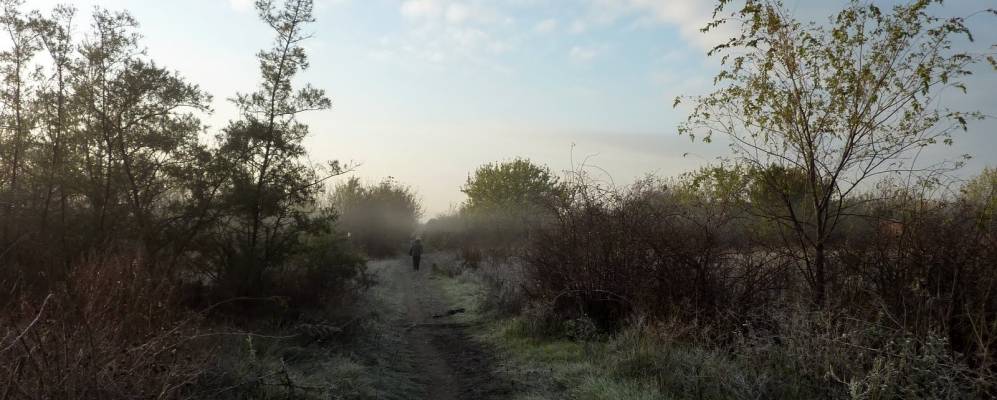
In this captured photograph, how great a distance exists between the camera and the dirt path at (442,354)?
7.69 m

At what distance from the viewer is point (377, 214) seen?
37750 millimetres

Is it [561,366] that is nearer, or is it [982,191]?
[982,191]

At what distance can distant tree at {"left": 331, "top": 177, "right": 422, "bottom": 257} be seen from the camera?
118 feet

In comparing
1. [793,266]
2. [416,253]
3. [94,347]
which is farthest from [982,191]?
[416,253]

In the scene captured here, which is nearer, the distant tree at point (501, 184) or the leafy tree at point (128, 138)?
the leafy tree at point (128, 138)

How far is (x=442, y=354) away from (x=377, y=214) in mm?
28567

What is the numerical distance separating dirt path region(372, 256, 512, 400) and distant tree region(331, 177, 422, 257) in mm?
18248

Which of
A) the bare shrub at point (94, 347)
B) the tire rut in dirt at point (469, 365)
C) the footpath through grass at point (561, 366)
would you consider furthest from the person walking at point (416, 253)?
the bare shrub at point (94, 347)

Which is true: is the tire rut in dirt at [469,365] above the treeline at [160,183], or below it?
below

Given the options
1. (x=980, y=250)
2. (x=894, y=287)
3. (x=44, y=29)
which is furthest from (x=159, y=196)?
(x=980, y=250)

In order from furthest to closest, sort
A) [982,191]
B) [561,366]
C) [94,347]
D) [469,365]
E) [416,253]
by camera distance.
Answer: [416,253] → [469,365] → [561,366] → [982,191] → [94,347]

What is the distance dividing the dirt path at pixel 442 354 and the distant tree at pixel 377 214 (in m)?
18.2

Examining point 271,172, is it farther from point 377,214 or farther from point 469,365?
point 377,214

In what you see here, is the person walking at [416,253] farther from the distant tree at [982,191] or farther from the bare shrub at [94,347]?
the distant tree at [982,191]
